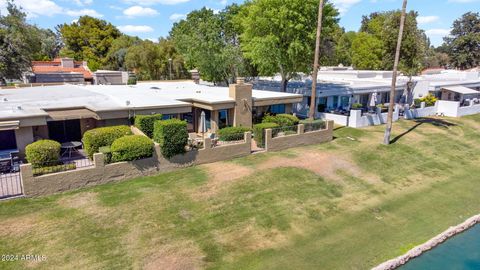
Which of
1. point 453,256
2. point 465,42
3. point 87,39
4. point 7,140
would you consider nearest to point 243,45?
point 7,140

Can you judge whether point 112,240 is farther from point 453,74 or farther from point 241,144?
point 453,74

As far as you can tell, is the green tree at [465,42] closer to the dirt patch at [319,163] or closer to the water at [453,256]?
the dirt patch at [319,163]

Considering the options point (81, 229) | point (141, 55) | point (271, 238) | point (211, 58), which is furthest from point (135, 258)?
point (141, 55)

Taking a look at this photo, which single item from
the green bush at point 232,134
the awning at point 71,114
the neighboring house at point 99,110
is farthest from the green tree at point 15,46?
the green bush at point 232,134

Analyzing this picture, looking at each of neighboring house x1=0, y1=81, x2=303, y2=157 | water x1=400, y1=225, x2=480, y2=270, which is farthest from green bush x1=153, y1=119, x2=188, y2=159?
water x1=400, y1=225, x2=480, y2=270

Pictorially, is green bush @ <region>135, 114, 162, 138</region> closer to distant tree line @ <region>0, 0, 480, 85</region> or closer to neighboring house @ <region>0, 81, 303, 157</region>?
neighboring house @ <region>0, 81, 303, 157</region>

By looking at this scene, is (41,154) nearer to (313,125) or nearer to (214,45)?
(313,125)
